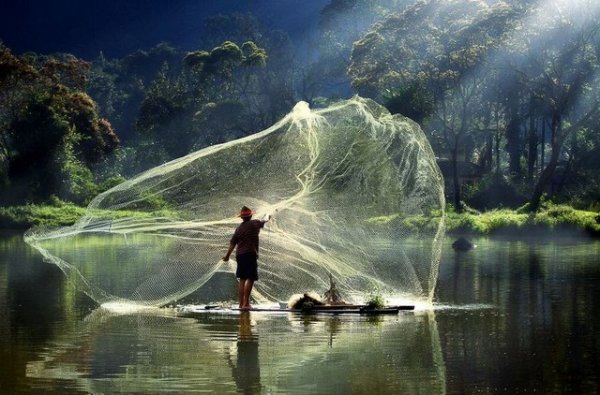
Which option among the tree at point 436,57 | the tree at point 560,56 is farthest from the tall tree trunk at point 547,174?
the tree at point 436,57

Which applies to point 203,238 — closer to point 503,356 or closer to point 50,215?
point 503,356

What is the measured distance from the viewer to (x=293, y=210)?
63.0ft

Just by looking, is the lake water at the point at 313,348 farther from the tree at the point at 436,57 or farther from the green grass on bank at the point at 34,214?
the tree at the point at 436,57

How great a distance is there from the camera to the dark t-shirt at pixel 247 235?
18344mm

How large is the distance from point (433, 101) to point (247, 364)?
2064 inches

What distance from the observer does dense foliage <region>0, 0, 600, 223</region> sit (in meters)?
56.0

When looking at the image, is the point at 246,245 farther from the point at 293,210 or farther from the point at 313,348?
the point at 313,348

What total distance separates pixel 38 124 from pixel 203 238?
→ 42.7m

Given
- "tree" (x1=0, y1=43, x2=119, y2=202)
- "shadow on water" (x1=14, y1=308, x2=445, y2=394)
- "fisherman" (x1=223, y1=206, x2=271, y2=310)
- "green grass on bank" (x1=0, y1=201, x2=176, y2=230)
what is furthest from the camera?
"tree" (x1=0, y1=43, x2=119, y2=202)

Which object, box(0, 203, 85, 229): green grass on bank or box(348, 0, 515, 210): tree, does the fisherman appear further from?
box(348, 0, 515, 210): tree

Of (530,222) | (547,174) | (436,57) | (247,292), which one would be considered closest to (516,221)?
(530,222)

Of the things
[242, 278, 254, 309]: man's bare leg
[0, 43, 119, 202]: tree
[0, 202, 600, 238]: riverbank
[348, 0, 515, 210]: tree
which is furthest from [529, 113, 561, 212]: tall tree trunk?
[242, 278, 254, 309]: man's bare leg

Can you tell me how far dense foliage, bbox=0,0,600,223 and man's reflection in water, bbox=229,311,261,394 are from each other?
37355 millimetres

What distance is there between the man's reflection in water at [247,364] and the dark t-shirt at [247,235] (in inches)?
74.4
